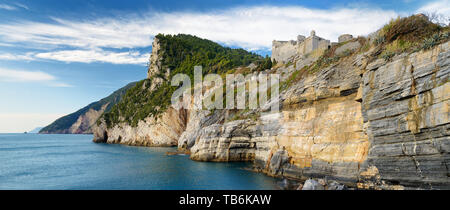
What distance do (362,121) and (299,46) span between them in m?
18.8

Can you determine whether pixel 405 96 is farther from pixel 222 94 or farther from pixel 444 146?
pixel 222 94

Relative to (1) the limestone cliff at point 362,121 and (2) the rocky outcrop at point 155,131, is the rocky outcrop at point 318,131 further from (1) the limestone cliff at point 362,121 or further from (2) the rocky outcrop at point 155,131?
(2) the rocky outcrop at point 155,131

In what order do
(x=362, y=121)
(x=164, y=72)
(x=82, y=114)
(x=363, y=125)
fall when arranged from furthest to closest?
(x=82, y=114), (x=164, y=72), (x=362, y=121), (x=363, y=125)

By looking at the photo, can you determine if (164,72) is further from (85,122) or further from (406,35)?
(85,122)

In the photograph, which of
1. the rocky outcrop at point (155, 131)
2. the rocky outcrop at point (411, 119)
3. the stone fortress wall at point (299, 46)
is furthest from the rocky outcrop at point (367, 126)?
the rocky outcrop at point (155, 131)

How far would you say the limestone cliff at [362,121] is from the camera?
1405 cm

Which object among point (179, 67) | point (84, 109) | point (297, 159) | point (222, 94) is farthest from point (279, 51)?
point (84, 109)

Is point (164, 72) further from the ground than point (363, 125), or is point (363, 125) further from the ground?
point (164, 72)

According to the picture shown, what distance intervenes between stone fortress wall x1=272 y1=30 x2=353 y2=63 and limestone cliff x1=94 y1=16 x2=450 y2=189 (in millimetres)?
1873

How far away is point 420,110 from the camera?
14.5 meters

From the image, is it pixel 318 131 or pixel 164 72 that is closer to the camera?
pixel 318 131

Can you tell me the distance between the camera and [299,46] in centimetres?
3566

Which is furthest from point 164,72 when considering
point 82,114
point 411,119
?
point 82,114

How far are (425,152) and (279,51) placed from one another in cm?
3756
